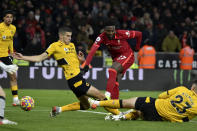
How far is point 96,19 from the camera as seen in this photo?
2180cm

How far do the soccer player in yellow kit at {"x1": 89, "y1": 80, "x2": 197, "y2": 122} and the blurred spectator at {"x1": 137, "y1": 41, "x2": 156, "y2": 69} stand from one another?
425 inches

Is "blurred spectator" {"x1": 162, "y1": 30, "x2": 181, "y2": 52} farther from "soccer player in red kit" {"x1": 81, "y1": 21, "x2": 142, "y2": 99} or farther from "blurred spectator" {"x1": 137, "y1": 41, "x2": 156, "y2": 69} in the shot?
"soccer player in red kit" {"x1": 81, "y1": 21, "x2": 142, "y2": 99}

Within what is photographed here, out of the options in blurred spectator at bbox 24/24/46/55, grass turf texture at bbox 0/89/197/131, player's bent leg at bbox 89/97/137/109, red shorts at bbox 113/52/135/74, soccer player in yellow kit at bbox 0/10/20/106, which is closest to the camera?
grass turf texture at bbox 0/89/197/131

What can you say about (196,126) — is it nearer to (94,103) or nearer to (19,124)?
(94,103)

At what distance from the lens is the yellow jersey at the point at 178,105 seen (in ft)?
27.7

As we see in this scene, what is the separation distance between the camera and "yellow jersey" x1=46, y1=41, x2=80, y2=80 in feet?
29.7

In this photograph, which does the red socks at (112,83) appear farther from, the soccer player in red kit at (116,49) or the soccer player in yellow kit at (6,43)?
the soccer player in yellow kit at (6,43)

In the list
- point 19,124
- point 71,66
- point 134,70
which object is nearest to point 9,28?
point 71,66

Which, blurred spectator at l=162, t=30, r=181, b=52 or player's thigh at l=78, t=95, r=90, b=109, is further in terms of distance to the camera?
blurred spectator at l=162, t=30, r=181, b=52

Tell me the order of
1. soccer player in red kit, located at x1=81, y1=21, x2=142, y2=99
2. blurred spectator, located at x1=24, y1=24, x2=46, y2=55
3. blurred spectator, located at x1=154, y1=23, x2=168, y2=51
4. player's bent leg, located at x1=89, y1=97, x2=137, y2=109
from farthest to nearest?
blurred spectator, located at x1=154, y1=23, x2=168, y2=51 < blurred spectator, located at x1=24, y1=24, x2=46, y2=55 < soccer player in red kit, located at x1=81, y1=21, x2=142, y2=99 < player's bent leg, located at x1=89, y1=97, x2=137, y2=109

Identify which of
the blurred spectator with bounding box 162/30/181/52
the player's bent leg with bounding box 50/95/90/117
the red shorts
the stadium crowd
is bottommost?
the player's bent leg with bounding box 50/95/90/117

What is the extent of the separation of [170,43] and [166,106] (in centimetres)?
1343

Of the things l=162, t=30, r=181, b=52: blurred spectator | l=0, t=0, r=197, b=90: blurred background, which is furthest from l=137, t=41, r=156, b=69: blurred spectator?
l=162, t=30, r=181, b=52: blurred spectator

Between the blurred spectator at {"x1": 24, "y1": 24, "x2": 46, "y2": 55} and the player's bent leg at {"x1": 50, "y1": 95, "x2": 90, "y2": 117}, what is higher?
the blurred spectator at {"x1": 24, "y1": 24, "x2": 46, "y2": 55}
